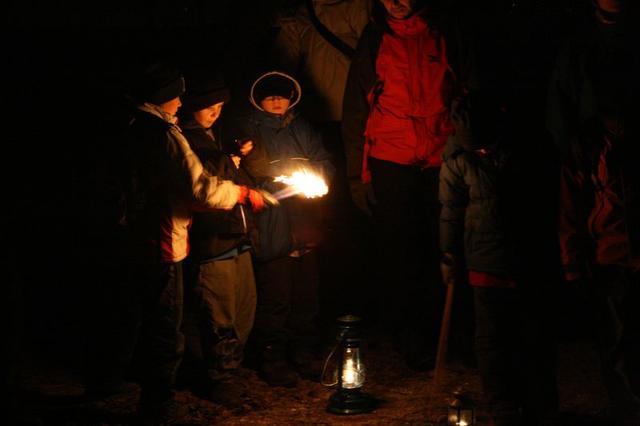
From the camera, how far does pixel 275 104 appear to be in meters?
6.60

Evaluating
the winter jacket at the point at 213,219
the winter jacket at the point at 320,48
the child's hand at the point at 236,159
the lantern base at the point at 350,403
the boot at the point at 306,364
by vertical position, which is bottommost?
the lantern base at the point at 350,403

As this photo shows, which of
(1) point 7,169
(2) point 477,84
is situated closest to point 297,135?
(2) point 477,84

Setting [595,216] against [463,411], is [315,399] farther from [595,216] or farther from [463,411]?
[595,216]

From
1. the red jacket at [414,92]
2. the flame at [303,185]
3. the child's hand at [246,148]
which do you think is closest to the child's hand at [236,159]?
the child's hand at [246,148]

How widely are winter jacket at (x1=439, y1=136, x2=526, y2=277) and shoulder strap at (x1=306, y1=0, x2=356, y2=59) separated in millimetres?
2495

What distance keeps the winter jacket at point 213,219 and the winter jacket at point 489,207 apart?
1.79m

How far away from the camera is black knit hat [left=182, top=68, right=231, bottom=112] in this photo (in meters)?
5.90

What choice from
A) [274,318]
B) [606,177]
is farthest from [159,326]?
[606,177]

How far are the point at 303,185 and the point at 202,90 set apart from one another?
117 centimetres

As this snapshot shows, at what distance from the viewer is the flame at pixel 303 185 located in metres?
6.30

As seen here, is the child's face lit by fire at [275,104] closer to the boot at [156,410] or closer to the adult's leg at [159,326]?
the adult's leg at [159,326]

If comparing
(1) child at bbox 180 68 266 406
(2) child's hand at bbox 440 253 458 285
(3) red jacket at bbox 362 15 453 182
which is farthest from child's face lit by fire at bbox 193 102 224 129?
(2) child's hand at bbox 440 253 458 285

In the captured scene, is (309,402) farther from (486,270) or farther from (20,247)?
(20,247)

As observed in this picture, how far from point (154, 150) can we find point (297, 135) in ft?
5.99
